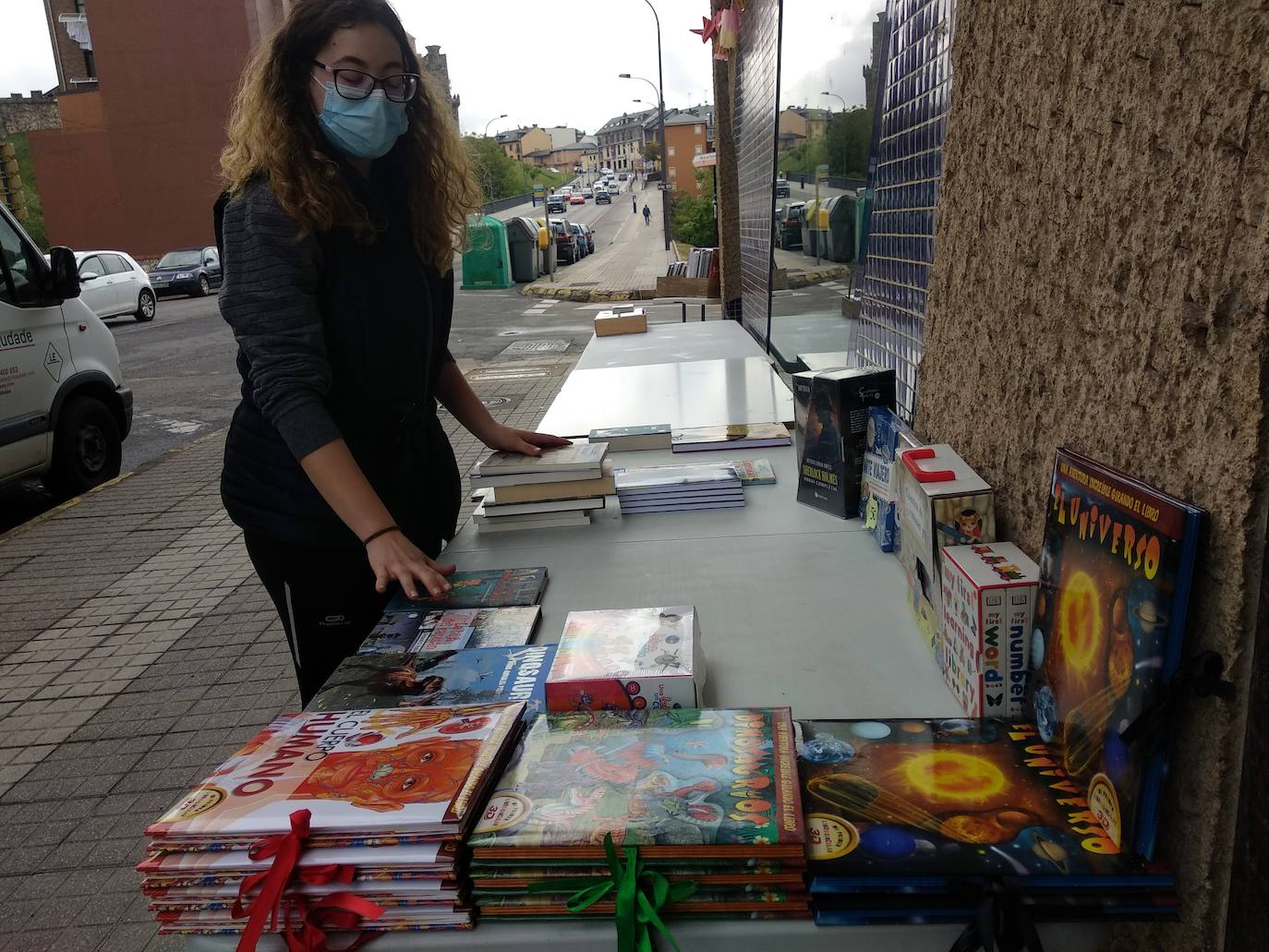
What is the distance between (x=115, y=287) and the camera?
55.5ft

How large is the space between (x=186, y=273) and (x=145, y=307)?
16.3 ft

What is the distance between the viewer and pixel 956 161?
5.64 ft

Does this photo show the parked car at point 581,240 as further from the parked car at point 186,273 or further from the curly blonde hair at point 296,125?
the curly blonde hair at point 296,125

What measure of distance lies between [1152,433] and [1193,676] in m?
0.27

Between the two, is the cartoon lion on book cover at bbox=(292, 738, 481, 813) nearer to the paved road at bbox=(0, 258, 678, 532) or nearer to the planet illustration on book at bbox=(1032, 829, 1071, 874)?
the planet illustration on book at bbox=(1032, 829, 1071, 874)

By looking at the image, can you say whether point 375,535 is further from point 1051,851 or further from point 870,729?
point 1051,851

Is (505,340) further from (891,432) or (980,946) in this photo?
(980,946)

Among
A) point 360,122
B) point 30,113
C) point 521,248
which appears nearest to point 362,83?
point 360,122

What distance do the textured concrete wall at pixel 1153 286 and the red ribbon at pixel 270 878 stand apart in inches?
35.6

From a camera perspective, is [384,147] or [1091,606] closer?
[1091,606]

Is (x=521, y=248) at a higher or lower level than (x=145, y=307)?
higher

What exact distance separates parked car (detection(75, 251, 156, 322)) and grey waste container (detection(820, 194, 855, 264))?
52.1 ft

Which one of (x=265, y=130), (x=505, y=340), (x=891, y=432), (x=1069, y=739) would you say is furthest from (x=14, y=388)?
(x=505, y=340)

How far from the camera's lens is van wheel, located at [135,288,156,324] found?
17594mm
